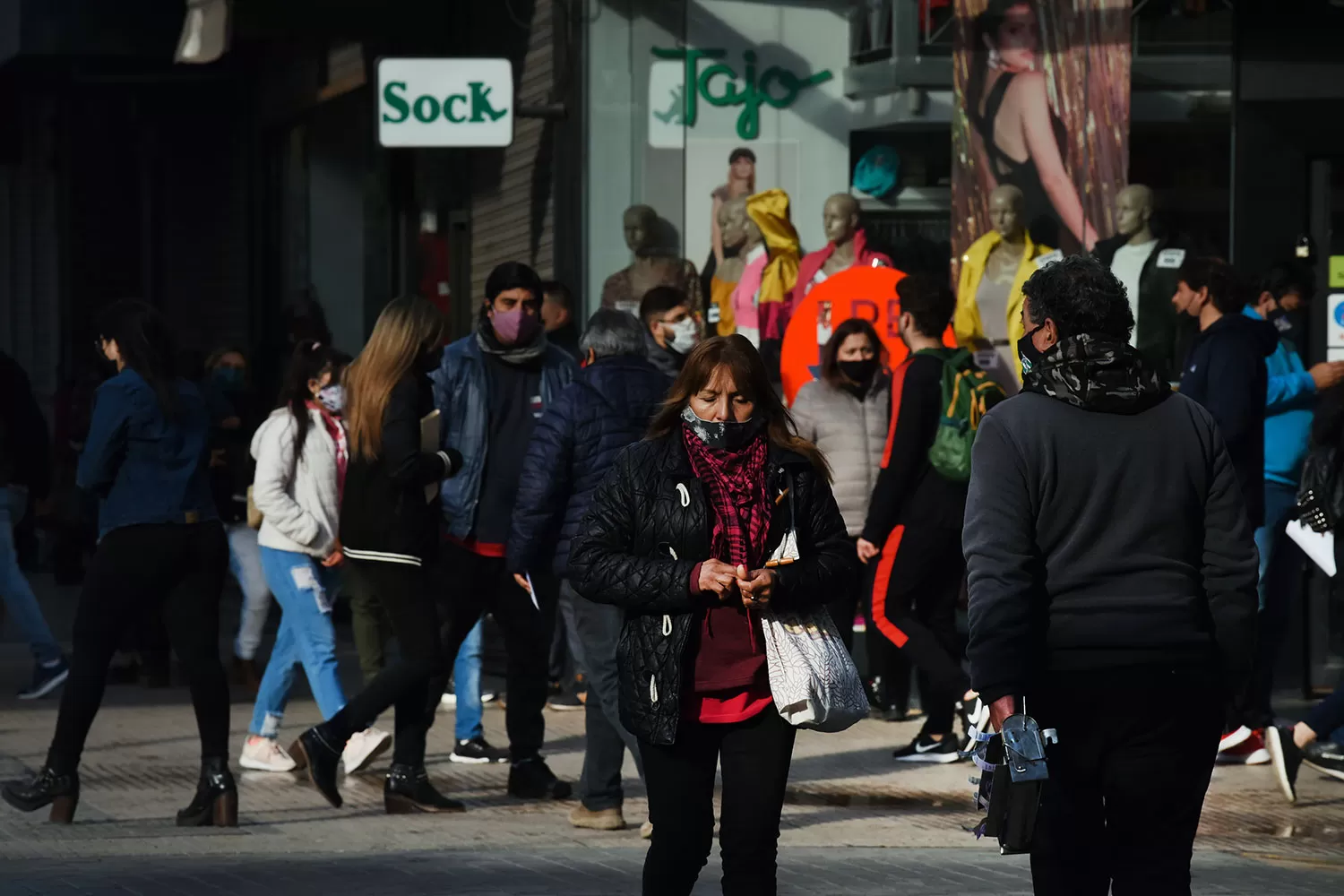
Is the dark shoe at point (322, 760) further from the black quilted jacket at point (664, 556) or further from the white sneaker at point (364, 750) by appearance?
the black quilted jacket at point (664, 556)

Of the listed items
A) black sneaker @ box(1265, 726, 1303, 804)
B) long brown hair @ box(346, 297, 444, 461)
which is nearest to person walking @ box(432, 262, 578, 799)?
long brown hair @ box(346, 297, 444, 461)

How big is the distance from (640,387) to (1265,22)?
559 cm

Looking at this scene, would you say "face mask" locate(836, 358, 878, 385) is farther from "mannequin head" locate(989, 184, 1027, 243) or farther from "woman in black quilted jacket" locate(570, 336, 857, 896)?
"woman in black quilted jacket" locate(570, 336, 857, 896)

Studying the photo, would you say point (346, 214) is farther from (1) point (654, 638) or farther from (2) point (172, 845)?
(1) point (654, 638)

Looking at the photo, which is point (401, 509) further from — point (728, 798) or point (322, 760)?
point (728, 798)

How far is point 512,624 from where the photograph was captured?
8695 mm

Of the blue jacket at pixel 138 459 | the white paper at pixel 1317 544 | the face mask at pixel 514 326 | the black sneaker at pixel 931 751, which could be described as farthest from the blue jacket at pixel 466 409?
the white paper at pixel 1317 544

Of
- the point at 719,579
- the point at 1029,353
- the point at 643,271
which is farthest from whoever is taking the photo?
the point at 643,271

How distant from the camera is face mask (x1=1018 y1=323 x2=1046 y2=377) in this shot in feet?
15.4

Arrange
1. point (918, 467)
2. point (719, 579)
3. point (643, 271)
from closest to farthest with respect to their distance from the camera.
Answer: point (719, 579) < point (918, 467) < point (643, 271)

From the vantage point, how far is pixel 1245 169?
1207cm

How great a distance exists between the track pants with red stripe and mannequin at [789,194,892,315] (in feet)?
12.4

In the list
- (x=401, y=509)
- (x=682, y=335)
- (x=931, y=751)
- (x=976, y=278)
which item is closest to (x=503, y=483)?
(x=401, y=509)

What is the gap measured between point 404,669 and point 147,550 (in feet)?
3.26
